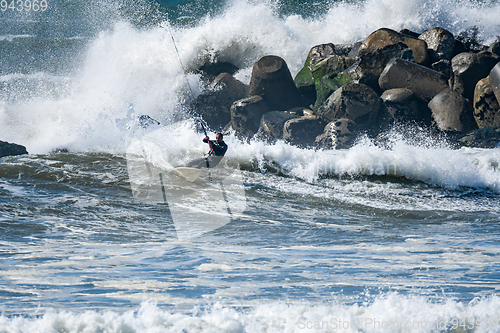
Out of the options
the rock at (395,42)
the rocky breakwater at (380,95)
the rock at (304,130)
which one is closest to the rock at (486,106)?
the rocky breakwater at (380,95)

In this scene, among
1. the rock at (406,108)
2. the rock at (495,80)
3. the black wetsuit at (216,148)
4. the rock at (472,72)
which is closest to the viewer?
the black wetsuit at (216,148)

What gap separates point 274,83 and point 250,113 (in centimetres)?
100

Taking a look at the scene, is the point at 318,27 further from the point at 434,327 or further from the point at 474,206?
the point at 434,327

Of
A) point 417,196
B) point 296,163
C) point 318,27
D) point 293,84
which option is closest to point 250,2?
point 318,27

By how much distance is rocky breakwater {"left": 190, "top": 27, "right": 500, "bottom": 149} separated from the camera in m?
9.08

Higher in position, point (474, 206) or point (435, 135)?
point (435, 135)

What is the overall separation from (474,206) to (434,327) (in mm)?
4331

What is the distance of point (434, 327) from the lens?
235 cm

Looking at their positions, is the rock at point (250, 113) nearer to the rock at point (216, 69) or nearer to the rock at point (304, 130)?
the rock at point (304, 130)

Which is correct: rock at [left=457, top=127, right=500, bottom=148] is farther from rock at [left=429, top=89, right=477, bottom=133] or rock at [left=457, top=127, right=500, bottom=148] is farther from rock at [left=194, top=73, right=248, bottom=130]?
rock at [left=194, top=73, right=248, bottom=130]

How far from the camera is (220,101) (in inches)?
478

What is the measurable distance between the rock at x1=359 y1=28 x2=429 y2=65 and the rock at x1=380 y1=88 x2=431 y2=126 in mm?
1300
